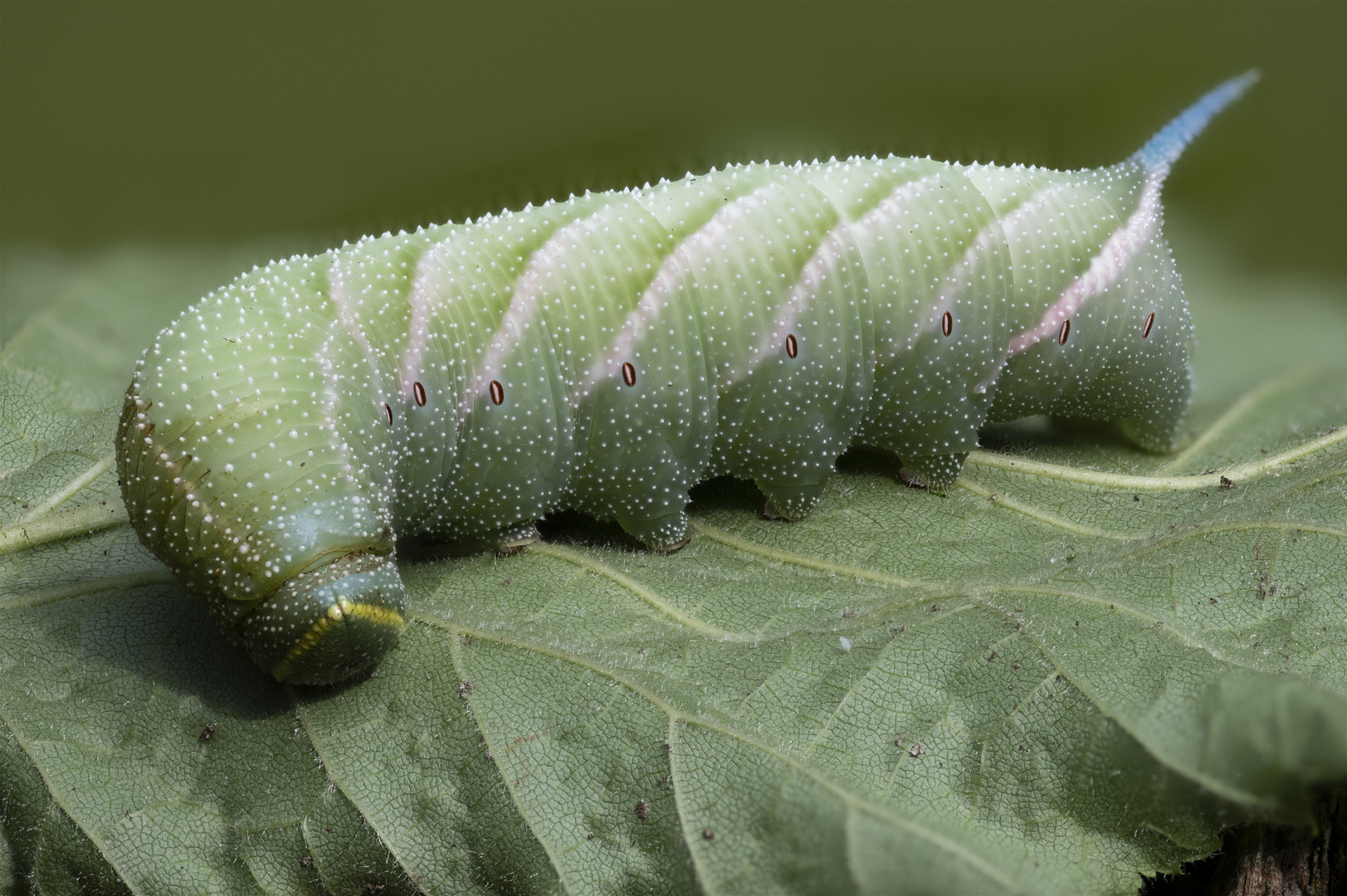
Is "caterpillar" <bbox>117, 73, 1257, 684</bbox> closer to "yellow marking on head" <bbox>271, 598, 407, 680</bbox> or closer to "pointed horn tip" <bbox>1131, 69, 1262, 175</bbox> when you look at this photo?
"yellow marking on head" <bbox>271, 598, 407, 680</bbox>

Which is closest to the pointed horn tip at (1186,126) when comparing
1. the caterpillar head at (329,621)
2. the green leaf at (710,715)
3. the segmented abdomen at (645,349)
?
the segmented abdomen at (645,349)

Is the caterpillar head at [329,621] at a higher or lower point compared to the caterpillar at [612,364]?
lower

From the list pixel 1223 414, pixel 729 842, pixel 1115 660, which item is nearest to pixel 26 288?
pixel 729 842

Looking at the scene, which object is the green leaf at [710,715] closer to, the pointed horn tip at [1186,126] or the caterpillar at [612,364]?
the caterpillar at [612,364]

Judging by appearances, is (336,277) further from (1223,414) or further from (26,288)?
(1223,414)

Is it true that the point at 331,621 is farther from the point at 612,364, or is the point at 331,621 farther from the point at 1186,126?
the point at 1186,126
